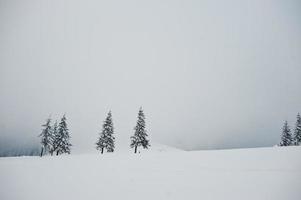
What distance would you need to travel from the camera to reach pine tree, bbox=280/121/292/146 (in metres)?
51.2

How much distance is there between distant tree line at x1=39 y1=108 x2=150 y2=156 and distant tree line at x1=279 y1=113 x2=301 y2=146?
3425 centimetres

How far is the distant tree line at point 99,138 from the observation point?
4788cm

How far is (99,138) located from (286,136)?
46.7 m

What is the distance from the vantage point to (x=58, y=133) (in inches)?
2057

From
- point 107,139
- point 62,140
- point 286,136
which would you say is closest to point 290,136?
point 286,136

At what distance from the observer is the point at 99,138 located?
50656mm

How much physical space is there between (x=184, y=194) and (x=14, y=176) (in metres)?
15.1

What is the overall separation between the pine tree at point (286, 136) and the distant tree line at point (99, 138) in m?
34.0

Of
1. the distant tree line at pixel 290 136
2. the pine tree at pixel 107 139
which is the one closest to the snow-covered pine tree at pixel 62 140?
the pine tree at pixel 107 139

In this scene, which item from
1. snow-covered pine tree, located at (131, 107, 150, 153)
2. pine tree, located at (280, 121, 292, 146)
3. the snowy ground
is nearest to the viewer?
the snowy ground

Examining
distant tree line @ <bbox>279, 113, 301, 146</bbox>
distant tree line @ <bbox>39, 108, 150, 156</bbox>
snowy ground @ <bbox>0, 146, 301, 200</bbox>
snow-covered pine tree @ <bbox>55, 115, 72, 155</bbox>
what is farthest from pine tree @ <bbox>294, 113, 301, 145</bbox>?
snow-covered pine tree @ <bbox>55, 115, 72, 155</bbox>

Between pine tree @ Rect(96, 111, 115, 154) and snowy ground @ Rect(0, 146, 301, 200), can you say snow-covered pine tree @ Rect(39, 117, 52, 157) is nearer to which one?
pine tree @ Rect(96, 111, 115, 154)

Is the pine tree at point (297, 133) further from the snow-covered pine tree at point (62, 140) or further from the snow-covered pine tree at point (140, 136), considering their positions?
the snow-covered pine tree at point (62, 140)

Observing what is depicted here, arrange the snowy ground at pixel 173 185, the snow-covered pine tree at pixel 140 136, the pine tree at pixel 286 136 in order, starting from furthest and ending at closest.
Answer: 1. the pine tree at pixel 286 136
2. the snow-covered pine tree at pixel 140 136
3. the snowy ground at pixel 173 185
